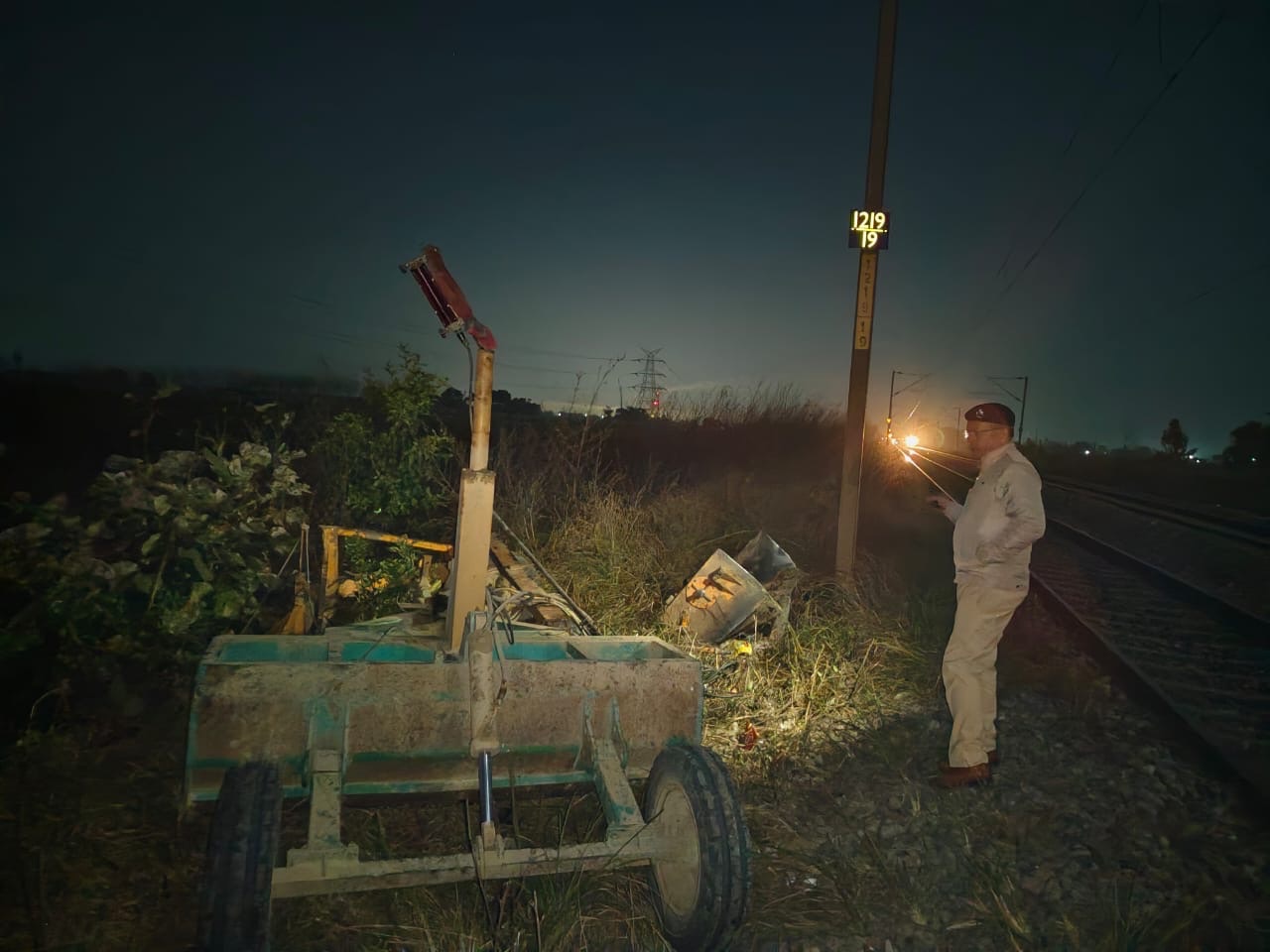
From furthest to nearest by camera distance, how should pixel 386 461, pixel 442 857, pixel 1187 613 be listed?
pixel 1187 613
pixel 386 461
pixel 442 857

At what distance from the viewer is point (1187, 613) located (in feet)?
31.2

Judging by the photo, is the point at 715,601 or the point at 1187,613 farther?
the point at 1187,613

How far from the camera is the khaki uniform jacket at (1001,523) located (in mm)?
4191

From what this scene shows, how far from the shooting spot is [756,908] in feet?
11.3

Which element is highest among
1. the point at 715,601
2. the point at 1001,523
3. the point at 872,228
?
the point at 872,228

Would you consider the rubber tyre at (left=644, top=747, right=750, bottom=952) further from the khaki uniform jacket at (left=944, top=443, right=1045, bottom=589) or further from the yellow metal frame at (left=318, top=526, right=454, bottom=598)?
the yellow metal frame at (left=318, top=526, right=454, bottom=598)

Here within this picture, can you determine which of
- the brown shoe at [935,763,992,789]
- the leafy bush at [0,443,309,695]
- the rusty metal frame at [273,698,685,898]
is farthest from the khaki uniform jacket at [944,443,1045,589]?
A: the leafy bush at [0,443,309,695]

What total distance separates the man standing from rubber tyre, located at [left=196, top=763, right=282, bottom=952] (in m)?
3.53

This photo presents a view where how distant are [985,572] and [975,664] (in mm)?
522

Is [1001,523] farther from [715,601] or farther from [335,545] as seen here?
[335,545]

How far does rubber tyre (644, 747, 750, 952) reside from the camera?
8.71 ft

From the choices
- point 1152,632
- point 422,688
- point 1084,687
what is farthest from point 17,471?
point 1152,632

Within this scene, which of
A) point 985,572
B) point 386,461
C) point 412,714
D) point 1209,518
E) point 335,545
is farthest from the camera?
point 1209,518

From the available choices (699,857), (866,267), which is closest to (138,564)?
(699,857)
